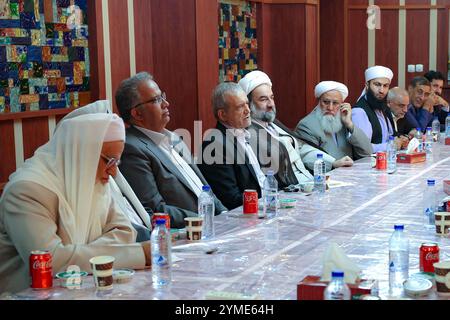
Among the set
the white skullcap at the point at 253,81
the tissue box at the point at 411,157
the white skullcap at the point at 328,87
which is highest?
the white skullcap at the point at 253,81

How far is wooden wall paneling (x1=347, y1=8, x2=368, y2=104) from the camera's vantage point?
10664mm

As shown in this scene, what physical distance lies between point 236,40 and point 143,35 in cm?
173

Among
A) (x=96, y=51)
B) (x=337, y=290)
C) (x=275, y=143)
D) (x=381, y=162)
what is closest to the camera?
(x=337, y=290)

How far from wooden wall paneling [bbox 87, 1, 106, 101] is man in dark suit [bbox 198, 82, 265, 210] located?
115cm

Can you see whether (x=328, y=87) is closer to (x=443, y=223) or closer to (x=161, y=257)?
(x=443, y=223)

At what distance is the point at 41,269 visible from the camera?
2568mm

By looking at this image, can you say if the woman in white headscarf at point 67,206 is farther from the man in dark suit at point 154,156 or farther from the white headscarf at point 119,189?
the man in dark suit at point 154,156

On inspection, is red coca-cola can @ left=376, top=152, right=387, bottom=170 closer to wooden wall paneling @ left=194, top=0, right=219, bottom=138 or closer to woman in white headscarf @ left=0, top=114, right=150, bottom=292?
wooden wall paneling @ left=194, top=0, right=219, bottom=138

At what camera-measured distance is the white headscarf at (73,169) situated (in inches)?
114

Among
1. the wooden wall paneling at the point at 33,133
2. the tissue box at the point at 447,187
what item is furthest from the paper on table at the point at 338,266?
the wooden wall paneling at the point at 33,133

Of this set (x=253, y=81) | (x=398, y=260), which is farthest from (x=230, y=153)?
(x=398, y=260)

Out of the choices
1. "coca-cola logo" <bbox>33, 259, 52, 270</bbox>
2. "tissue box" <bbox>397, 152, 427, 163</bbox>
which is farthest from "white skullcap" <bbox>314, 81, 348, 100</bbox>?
"coca-cola logo" <bbox>33, 259, 52, 270</bbox>

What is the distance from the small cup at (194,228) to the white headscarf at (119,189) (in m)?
0.36

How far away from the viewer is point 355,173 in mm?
5230
